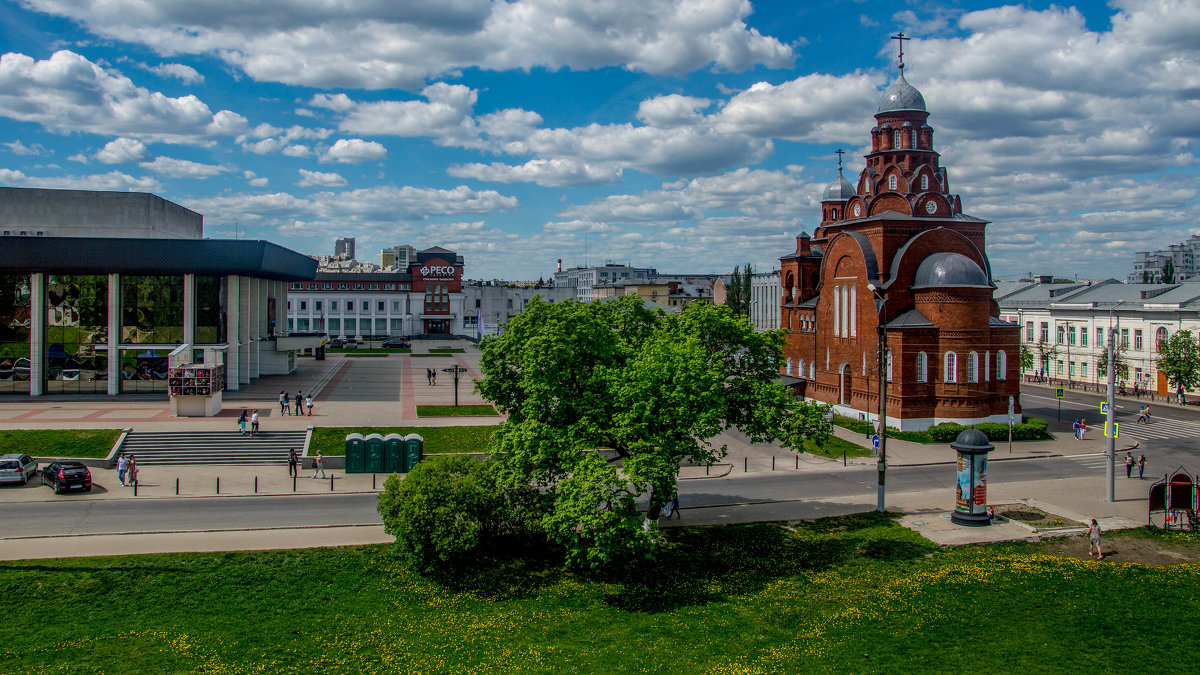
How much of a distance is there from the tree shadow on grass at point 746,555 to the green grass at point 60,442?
27.4 meters

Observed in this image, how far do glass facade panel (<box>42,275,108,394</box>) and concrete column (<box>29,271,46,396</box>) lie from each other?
269mm

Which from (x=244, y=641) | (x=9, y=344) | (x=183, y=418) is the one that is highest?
(x=9, y=344)

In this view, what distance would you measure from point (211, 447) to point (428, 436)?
1011cm

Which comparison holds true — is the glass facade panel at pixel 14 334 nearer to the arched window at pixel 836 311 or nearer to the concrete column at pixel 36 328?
the concrete column at pixel 36 328

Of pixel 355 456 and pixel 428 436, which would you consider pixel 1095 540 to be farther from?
pixel 428 436

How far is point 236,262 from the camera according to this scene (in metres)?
50.4

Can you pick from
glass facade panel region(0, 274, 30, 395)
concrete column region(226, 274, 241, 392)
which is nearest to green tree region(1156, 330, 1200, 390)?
concrete column region(226, 274, 241, 392)

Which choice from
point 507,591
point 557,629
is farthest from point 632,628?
point 507,591

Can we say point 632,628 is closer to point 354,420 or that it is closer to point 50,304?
point 354,420

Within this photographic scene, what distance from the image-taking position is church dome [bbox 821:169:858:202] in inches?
2601

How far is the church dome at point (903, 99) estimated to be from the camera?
174 feet

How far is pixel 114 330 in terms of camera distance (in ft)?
160

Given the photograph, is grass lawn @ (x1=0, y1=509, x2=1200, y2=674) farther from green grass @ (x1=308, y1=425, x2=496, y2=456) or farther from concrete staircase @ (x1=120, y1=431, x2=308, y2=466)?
green grass @ (x1=308, y1=425, x2=496, y2=456)

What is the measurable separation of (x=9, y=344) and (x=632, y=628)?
159 feet
